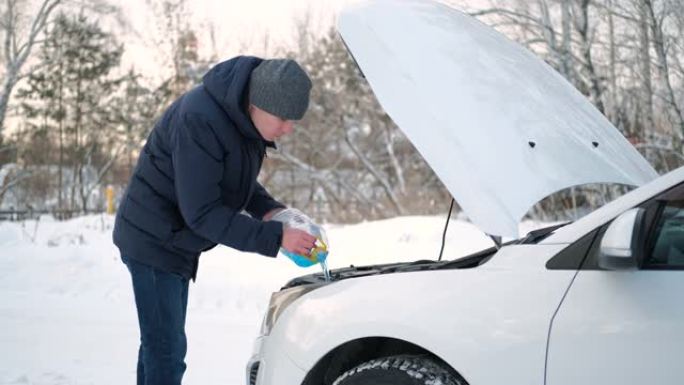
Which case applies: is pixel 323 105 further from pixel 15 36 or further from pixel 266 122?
pixel 266 122

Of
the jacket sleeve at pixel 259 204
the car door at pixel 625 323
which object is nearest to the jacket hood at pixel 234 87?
the jacket sleeve at pixel 259 204

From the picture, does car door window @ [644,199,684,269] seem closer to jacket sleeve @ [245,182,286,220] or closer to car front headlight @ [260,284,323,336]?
car front headlight @ [260,284,323,336]

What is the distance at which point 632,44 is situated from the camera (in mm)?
10641

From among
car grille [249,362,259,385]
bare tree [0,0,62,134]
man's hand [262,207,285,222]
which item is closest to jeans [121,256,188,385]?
car grille [249,362,259,385]

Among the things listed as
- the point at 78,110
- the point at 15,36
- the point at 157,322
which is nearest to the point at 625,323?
the point at 157,322

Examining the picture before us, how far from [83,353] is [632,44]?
9051 millimetres

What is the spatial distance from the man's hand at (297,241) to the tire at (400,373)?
539 millimetres

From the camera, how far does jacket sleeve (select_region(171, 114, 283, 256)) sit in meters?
2.61

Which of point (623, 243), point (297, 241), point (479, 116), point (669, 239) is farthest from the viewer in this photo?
point (297, 241)

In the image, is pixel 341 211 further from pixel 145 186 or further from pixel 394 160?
pixel 145 186

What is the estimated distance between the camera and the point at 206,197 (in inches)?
103

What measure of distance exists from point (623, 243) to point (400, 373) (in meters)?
0.81

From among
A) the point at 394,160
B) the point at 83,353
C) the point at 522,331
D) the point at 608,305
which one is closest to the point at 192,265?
the point at 522,331

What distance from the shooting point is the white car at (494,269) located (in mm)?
1938
